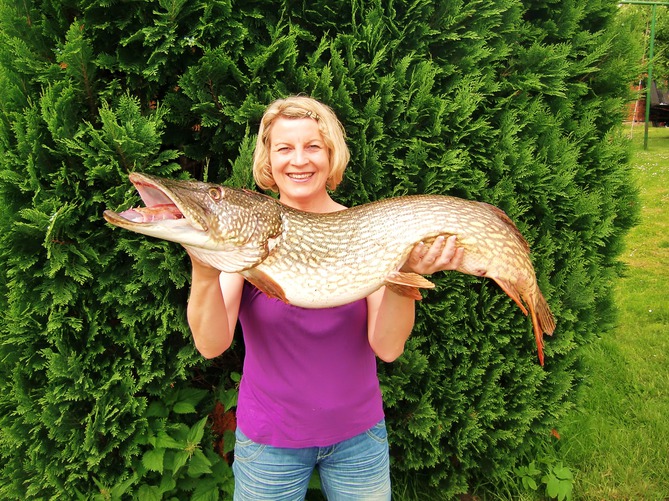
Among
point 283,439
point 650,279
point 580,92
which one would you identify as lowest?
point 650,279

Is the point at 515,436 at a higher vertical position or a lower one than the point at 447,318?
lower

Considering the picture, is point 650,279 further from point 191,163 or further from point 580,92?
point 191,163

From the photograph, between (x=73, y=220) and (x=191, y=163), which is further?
(x=191, y=163)

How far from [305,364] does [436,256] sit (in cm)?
67

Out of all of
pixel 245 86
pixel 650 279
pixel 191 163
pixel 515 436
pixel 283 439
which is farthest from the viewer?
pixel 650 279

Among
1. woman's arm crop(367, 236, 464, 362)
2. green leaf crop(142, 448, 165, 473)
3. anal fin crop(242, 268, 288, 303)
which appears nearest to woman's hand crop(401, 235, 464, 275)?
woman's arm crop(367, 236, 464, 362)

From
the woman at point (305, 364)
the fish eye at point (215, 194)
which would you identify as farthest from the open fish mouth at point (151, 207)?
the woman at point (305, 364)

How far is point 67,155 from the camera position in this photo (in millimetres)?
2422

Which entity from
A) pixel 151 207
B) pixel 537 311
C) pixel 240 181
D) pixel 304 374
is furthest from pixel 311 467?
pixel 240 181

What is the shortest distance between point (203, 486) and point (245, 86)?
2163 millimetres

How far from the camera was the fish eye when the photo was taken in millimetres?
1640

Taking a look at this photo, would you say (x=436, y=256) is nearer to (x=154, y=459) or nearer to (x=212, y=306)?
(x=212, y=306)

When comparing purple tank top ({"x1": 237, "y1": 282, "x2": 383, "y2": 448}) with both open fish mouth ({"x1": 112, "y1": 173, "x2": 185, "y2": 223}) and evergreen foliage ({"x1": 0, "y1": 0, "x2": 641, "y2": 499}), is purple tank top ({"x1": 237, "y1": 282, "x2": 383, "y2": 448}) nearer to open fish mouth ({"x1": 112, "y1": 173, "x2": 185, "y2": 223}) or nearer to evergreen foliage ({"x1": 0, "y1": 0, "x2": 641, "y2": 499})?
open fish mouth ({"x1": 112, "y1": 173, "x2": 185, "y2": 223})

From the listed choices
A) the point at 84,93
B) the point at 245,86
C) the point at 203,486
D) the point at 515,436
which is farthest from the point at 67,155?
the point at 515,436
